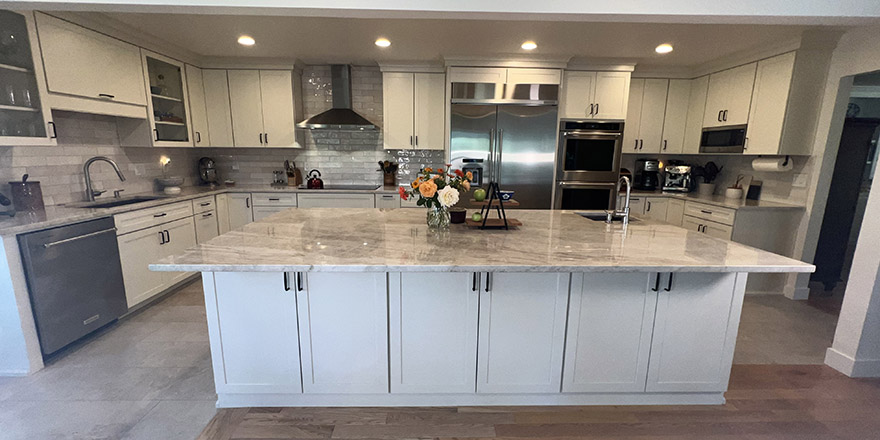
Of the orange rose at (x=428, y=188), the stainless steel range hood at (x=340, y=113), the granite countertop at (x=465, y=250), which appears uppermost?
the stainless steel range hood at (x=340, y=113)

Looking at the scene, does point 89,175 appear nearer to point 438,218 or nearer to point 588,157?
point 438,218

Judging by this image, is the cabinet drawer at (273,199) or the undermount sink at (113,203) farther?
the cabinet drawer at (273,199)

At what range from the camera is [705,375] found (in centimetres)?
191

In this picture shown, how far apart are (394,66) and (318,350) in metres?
3.36

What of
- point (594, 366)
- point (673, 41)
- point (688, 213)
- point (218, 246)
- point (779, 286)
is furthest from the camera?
point (688, 213)

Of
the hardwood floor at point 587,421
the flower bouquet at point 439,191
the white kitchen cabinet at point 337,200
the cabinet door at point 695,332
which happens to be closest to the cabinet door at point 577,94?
the white kitchen cabinet at point 337,200

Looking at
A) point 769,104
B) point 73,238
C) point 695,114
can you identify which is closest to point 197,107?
point 73,238

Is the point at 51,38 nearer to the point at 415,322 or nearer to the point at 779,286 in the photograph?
the point at 415,322

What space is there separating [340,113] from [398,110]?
68 centimetres

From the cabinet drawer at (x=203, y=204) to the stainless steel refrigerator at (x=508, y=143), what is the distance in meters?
2.63

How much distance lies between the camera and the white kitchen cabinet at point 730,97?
11.7 feet

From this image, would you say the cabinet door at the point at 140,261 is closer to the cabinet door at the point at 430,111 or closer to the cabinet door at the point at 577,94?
the cabinet door at the point at 430,111

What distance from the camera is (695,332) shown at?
1.86m

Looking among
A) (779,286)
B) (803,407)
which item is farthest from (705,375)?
(779,286)
